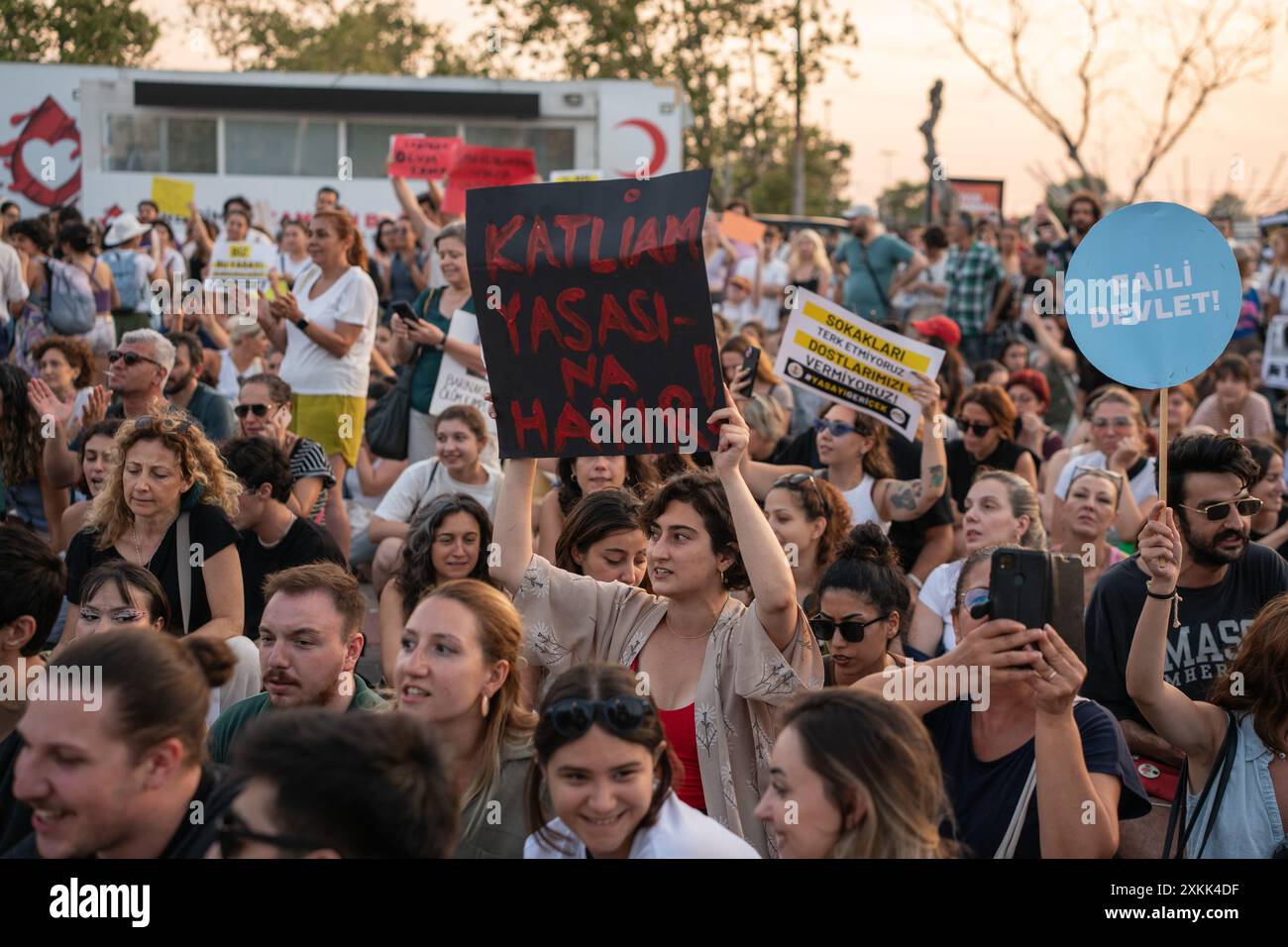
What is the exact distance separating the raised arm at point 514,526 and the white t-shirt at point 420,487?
305cm

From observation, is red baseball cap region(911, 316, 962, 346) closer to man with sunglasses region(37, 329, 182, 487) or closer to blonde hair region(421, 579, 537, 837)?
man with sunglasses region(37, 329, 182, 487)

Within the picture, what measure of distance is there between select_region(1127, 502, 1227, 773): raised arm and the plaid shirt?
32.6 ft

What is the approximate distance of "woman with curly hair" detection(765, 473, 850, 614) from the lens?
5809 millimetres

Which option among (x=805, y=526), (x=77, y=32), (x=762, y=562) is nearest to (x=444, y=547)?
(x=805, y=526)

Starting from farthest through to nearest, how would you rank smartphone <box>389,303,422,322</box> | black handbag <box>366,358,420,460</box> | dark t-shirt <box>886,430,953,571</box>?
black handbag <box>366,358,420,460</box> → smartphone <box>389,303,422,322</box> → dark t-shirt <box>886,430,953,571</box>

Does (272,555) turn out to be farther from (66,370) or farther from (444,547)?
(66,370)

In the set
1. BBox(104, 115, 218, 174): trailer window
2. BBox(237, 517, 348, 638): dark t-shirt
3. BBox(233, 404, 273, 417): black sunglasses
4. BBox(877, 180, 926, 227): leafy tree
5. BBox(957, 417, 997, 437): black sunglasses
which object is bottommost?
BBox(237, 517, 348, 638): dark t-shirt

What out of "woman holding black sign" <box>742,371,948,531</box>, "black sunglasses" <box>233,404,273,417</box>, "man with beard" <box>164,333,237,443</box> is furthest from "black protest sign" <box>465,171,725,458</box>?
"man with beard" <box>164,333,237,443</box>

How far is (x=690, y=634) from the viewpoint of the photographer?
437 centimetres

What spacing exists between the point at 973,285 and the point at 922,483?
7.29 meters

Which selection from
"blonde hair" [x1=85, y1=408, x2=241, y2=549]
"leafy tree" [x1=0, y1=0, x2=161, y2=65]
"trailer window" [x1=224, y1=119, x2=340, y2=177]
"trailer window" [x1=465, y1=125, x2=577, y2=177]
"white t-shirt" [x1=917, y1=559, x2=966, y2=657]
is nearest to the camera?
"blonde hair" [x1=85, y1=408, x2=241, y2=549]
